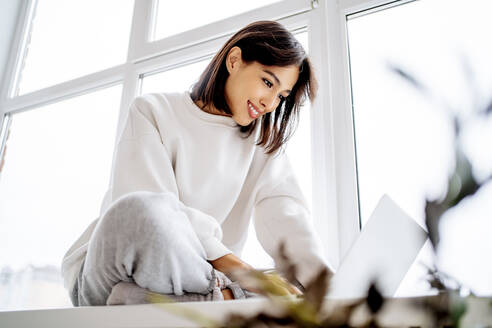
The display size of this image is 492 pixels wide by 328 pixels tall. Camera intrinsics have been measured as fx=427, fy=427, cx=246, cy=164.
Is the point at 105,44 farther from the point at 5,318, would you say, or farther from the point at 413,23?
the point at 5,318

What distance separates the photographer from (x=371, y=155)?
1209mm

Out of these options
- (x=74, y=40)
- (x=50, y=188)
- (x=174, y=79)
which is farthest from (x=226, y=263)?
(x=74, y=40)

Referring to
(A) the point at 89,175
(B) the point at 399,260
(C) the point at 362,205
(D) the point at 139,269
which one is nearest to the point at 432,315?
(B) the point at 399,260

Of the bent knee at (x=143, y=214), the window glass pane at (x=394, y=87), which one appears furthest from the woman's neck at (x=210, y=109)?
the bent knee at (x=143, y=214)

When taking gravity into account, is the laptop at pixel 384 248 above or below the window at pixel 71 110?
below

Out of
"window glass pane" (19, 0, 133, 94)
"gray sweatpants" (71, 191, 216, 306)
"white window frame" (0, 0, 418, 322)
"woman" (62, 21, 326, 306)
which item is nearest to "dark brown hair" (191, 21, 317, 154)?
"woman" (62, 21, 326, 306)

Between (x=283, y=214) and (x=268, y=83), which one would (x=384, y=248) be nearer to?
(x=283, y=214)

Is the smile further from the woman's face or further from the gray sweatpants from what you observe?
the gray sweatpants

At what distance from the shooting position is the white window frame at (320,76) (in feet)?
3.89

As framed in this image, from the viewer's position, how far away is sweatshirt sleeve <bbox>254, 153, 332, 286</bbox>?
961 mm

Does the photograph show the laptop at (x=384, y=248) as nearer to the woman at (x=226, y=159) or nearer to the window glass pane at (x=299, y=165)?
the woman at (x=226, y=159)

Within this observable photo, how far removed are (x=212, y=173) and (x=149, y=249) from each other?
47 centimetres

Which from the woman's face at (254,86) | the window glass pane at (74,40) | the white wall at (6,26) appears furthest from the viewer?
→ the white wall at (6,26)

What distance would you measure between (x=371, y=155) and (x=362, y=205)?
0.48 feet
